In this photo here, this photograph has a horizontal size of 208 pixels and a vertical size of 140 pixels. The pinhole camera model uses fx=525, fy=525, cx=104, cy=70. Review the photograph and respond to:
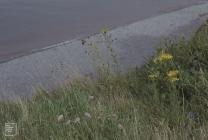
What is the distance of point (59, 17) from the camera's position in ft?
43.8

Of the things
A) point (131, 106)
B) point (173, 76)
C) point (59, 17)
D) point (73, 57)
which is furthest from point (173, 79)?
point (59, 17)

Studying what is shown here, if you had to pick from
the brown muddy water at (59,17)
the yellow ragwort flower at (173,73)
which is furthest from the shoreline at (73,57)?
the yellow ragwort flower at (173,73)

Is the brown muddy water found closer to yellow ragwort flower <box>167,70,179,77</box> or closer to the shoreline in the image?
the shoreline

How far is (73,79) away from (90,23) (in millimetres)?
6442

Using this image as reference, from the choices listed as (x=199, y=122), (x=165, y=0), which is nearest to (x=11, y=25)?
(x=165, y=0)

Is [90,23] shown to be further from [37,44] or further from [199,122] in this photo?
[199,122]

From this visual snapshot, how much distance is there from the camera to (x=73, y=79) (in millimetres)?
6438

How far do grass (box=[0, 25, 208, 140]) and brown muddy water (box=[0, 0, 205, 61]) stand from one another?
4.47m

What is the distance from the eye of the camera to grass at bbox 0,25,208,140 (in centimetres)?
455

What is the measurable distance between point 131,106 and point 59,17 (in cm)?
843

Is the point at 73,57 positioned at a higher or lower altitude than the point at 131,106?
higher

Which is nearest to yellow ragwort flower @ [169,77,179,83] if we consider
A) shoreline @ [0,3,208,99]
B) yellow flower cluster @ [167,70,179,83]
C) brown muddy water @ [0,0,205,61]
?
yellow flower cluster @ [167,70,179,83]

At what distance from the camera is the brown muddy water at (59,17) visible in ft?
36.9

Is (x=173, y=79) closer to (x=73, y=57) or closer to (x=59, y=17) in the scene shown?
(x=73, y=57)
